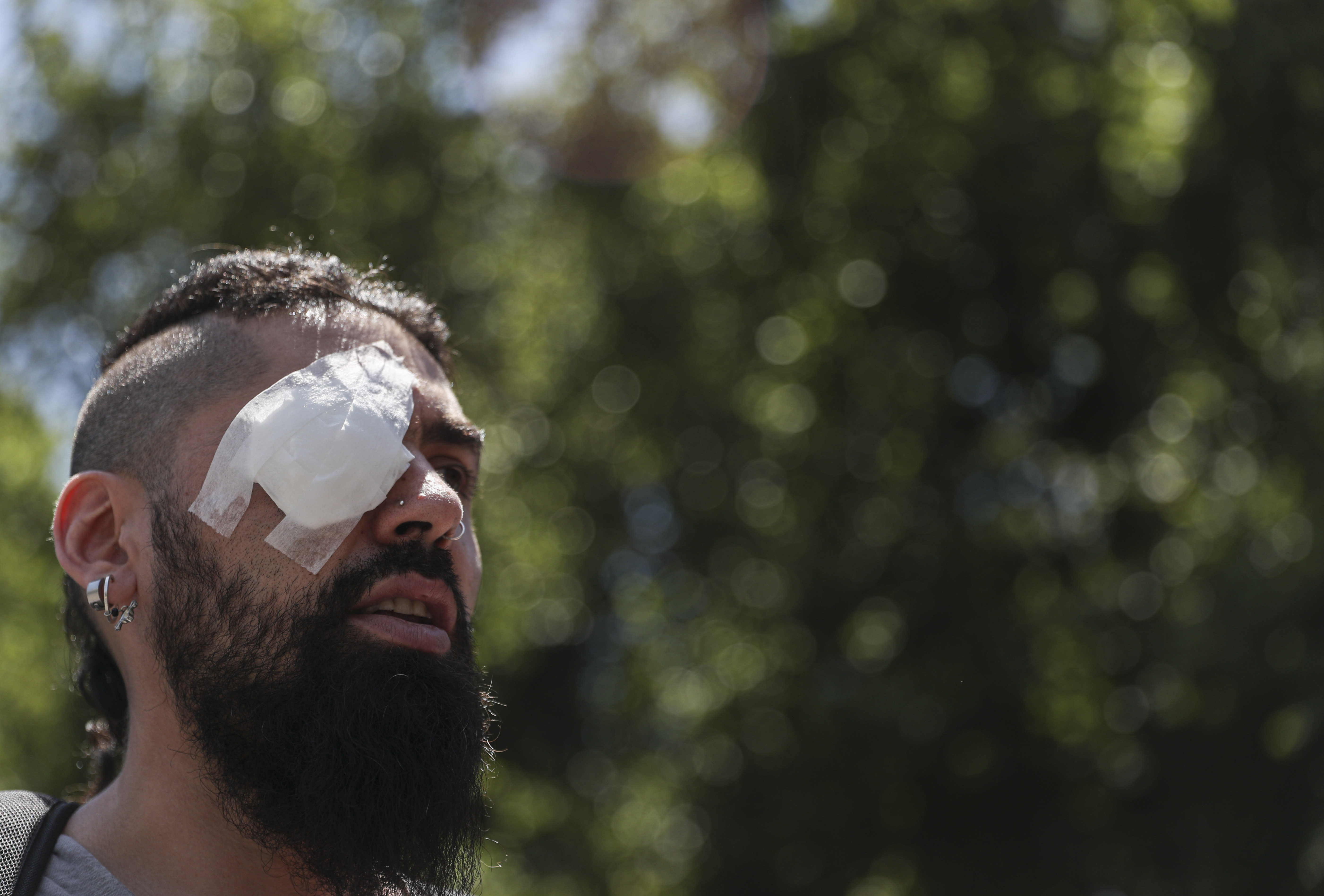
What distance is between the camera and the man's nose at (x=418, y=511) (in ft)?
7.53

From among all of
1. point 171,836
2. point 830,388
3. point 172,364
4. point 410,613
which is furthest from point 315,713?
point 830,388

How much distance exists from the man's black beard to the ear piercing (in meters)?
0.08

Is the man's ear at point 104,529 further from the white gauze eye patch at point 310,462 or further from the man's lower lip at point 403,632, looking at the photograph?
the man's lower lip at point 403,632

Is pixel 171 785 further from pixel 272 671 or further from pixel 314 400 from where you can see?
pixel 314 400

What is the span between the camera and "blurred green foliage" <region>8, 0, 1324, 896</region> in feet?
29.2

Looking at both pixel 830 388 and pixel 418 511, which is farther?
pixel 830 388

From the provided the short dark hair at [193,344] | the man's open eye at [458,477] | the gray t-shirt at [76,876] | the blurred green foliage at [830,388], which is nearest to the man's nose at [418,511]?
the man's open eye at [458,477]

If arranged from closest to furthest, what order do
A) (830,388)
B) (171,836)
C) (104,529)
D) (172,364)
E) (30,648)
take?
(171,836)
(104,529)
(172,364)
(830,388)
(30,648)

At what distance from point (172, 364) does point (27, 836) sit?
3.28 feet

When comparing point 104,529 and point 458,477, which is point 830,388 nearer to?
point 458,477

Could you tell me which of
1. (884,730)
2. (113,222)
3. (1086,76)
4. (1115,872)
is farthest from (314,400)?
(113,222)

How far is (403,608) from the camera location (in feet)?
7.59

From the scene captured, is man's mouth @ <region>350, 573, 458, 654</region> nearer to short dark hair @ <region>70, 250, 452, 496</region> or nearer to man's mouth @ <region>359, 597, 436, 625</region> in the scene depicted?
man's mouth @ <region>359, 597, 436, 625</region>

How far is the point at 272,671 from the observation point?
2.21 meters
